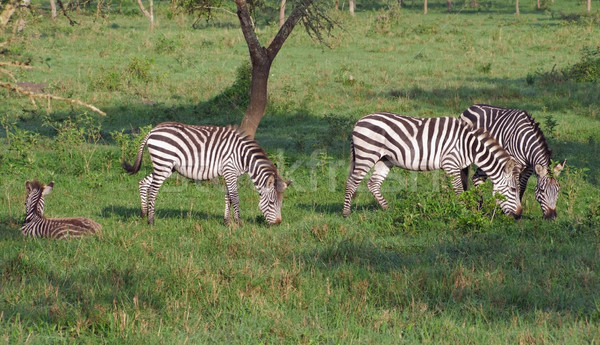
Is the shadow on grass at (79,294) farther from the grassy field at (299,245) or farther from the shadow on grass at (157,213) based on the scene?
the shadow on grass at (157,213)

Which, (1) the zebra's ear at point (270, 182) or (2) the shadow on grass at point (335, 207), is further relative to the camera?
(2) the shadow on grass at point (335, 207)

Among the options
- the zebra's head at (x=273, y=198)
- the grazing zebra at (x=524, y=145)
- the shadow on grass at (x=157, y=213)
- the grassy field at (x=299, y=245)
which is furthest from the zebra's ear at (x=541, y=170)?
the shadow on grass at (x=157, y=213)

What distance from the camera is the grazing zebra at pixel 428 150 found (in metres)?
9.93

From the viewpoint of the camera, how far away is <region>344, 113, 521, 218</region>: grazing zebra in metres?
9.93

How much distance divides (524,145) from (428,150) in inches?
65.8

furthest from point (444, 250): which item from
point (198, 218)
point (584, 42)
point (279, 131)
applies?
point (584, 42)

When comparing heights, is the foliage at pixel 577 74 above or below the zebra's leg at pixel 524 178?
above

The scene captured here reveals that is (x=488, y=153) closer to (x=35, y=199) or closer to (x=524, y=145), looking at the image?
(x=524, y=145)

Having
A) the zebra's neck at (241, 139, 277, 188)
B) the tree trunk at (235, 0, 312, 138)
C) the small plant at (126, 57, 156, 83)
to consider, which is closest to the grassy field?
the zebra's neck at (241, 139, 277, 188)

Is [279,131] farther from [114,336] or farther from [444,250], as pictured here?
[114,336]

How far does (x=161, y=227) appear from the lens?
9281 millimetres

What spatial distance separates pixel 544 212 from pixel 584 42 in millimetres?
21766

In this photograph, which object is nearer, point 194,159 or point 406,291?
point 406,291

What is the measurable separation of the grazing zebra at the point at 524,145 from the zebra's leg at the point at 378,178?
1.48 meters
